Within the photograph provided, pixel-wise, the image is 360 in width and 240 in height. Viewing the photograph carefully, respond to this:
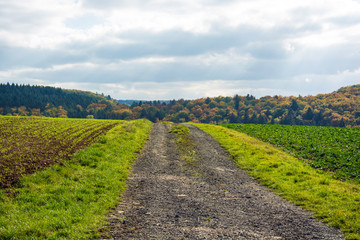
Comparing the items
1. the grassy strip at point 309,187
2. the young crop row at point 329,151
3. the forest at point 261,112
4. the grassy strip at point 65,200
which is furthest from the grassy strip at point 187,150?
the forest at point 261,112

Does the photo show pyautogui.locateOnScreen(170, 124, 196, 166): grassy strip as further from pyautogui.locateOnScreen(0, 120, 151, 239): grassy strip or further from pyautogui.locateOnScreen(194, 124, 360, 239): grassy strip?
pyautogui.locateOnScreen(0, 120, 151, 239): grassy strip

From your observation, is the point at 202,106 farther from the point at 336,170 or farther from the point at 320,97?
the point at 336,170

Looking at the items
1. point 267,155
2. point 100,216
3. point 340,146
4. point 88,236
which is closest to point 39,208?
point 100,216

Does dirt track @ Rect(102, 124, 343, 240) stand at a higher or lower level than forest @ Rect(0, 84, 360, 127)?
lower

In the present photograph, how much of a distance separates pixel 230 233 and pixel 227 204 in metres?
3.51

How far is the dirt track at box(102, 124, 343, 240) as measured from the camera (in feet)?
30.3

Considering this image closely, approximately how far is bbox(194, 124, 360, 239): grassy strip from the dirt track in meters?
0.63

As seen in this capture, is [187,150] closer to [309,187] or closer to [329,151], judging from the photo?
[329,151]

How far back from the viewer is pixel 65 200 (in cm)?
1130

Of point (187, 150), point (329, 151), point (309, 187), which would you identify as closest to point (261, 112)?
point (329, 151)

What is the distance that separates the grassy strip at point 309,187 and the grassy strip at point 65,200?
851 centimetres

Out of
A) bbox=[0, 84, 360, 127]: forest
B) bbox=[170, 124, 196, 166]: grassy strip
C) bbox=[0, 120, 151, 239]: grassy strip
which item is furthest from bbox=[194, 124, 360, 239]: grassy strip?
bbox=[0, 84, 360, 127]: forest

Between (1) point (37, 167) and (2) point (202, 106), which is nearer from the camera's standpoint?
(1) point (37, 167)

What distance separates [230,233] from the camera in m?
9.17
